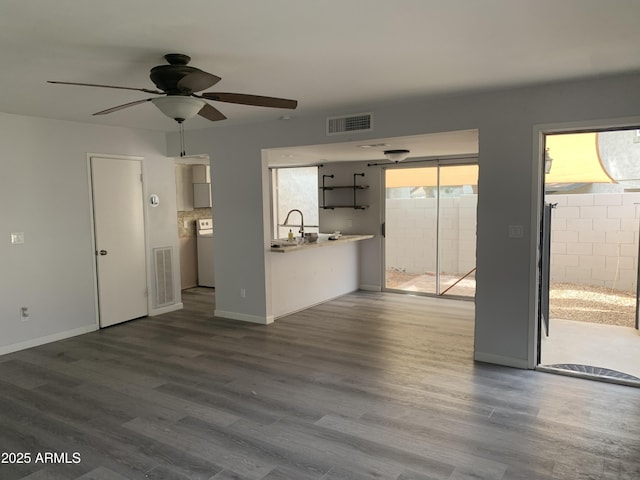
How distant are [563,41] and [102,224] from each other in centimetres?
490

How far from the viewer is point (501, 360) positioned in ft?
13.1

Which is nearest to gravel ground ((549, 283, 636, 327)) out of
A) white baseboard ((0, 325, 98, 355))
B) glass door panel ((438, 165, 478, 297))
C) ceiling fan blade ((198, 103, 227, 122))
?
glass door panel ((438, 165, 478, 297))

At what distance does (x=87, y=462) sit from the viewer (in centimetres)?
254

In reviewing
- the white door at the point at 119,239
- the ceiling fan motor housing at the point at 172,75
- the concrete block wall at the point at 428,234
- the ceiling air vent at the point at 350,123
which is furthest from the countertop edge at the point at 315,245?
the ceiling fan motor housing at the point at 172,75

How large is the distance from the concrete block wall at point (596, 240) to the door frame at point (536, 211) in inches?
125

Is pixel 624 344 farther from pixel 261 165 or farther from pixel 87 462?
pixel 87 462

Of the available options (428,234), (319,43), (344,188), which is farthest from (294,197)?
(319,43)

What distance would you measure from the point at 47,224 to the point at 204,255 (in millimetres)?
3219

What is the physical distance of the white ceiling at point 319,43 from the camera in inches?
86.0

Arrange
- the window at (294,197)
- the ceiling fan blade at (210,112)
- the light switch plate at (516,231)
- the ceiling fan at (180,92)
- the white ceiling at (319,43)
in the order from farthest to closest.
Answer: the window at (294,197), the light switch plate at (516,231), the ceiling fan blade at (210,112), the ceiling fan at (180,92), the white ceiling at (319,43)

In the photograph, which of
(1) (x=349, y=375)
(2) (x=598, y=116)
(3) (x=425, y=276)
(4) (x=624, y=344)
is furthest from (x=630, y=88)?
(3) (x=425, y=276)

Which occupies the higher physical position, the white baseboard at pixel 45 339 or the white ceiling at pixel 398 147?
the white ceiling at pixel 398 147

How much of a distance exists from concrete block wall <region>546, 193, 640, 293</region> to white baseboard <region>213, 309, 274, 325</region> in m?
4.39

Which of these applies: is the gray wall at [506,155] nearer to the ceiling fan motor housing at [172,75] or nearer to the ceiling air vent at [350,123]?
the ceiling air vent at [350,123]
